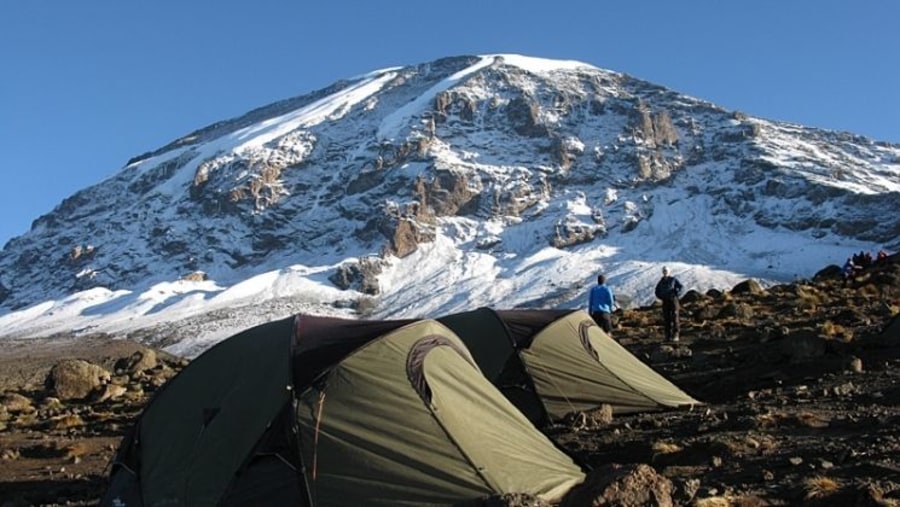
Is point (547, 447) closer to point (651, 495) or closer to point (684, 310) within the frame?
point (651, 495)

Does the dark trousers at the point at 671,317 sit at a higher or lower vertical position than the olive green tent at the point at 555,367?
lower

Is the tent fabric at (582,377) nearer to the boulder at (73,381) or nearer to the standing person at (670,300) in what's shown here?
the standing person at (670,300)

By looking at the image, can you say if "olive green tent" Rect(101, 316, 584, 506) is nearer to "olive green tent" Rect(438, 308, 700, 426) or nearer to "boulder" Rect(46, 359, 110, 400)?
"olive green tent" Rect(438, 308, 700, 426)

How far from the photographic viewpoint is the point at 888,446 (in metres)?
8.98

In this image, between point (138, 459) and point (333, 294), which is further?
point (333, 294)

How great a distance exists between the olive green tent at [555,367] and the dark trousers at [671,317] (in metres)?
6.91

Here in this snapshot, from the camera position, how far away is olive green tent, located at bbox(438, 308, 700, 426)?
12.7 m

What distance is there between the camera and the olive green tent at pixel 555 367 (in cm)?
1272

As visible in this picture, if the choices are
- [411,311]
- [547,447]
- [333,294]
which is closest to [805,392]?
[547,447]

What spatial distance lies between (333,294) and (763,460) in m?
155

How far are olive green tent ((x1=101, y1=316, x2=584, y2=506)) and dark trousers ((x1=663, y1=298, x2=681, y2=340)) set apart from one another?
1182 cm

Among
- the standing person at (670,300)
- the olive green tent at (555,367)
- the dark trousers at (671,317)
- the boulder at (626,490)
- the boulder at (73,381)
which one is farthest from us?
the boulder at (73,381)

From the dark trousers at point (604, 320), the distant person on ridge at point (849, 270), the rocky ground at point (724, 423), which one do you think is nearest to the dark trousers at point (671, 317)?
the rocky ground at point (724, 423)

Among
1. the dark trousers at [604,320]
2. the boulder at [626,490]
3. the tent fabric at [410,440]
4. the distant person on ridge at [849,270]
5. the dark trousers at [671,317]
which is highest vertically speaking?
the tent fabric at [410,440]
